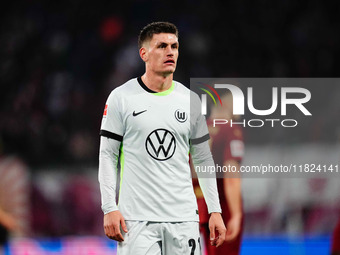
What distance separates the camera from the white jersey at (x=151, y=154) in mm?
2793

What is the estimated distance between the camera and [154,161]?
9.24ft

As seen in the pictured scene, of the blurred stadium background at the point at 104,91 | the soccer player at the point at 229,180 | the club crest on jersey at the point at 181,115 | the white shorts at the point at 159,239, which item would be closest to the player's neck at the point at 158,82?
the club crest on jersey at the point at 181,115

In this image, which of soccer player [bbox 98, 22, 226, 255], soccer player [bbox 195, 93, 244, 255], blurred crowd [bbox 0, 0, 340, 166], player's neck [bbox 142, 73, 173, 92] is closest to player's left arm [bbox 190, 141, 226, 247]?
soccer player [bbox 98, 22, 226, 255]

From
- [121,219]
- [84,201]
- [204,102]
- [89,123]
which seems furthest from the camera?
[89,123]

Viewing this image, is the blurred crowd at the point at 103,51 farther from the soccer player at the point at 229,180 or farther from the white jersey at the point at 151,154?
the white jersey at the point at 151,154

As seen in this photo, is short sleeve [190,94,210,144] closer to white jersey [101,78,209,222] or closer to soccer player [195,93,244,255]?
white jersey [101,78,209,222]

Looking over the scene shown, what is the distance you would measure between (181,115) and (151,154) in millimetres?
261

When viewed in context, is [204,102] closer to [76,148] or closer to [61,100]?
[76,148]

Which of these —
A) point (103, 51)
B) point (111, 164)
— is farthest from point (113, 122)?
point (103, 51)

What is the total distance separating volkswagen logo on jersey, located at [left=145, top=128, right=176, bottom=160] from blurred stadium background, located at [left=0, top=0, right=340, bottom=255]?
10.4ft

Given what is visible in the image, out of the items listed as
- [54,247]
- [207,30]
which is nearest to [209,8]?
[207,30]

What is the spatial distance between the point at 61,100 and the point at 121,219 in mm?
→ 5109

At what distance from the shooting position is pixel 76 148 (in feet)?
23.0

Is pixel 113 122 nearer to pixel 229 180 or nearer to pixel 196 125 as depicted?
pixel 196 125
